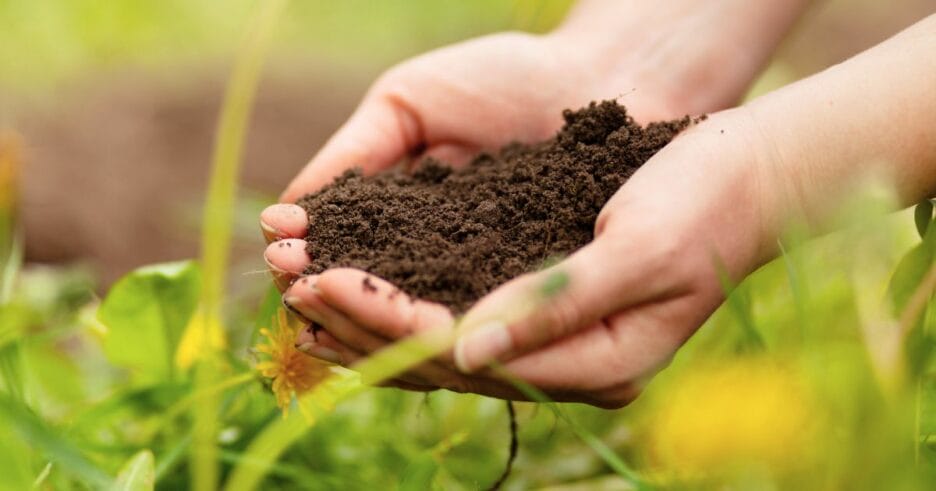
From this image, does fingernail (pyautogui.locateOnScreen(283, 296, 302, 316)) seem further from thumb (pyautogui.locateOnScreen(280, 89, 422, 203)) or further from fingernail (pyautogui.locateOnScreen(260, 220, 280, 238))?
thumb (pyautogui.locateOnScreen(280, 89, 422, 203))

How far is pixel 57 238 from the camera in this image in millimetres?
3119

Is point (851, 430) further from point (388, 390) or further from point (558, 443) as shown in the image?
point (388, 390)

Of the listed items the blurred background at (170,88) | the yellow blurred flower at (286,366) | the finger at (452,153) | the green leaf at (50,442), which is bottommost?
the green leaf at (50,442)

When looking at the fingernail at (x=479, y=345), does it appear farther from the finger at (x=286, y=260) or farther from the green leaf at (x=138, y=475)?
the green leaf at (x=138, y=475)

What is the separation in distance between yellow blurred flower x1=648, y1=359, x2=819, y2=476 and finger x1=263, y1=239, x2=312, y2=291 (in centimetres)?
55

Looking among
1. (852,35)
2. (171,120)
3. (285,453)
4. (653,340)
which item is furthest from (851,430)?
(852,35)

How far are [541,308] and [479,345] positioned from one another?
3.5 inches

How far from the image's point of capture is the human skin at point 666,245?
108cm

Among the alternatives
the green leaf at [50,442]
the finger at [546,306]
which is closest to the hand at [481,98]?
the finger at [546,306]

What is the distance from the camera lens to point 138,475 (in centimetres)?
119

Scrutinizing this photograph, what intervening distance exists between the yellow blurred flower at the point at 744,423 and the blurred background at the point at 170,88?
4.79 feet

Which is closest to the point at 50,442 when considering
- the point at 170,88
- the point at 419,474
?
the point at 419,474

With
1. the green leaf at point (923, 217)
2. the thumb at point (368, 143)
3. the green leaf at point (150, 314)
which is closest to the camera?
the green leaf at point (923, 217)

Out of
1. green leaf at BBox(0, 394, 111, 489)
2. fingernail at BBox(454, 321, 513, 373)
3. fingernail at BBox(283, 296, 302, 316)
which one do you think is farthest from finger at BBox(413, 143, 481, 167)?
green leaf at BBox(0, 394, 111, 489)
